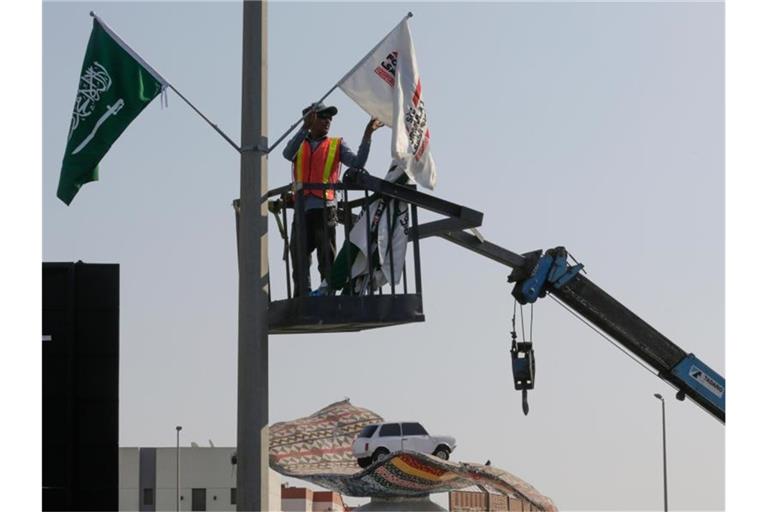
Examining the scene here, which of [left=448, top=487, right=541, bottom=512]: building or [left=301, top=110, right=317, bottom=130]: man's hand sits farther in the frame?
[left=448, top=487, right=541, bottom=512]: building

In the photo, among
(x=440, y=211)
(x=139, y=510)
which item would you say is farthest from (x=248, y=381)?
(x=139, y=510)

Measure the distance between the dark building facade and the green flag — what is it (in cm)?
130

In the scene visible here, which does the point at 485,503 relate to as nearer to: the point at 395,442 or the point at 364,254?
the point at 395,442

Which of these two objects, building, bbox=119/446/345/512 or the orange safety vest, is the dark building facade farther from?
building, bbox=119/446/345/512

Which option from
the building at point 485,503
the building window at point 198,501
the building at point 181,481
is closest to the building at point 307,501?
the building at point 181,481

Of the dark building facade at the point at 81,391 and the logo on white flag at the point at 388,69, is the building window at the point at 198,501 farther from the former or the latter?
the dark building facade at the point at 81,391

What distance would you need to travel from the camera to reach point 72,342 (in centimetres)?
1076

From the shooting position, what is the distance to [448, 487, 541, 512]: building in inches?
1857

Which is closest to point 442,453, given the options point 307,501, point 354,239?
point 354,239

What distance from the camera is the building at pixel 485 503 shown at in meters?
47.2

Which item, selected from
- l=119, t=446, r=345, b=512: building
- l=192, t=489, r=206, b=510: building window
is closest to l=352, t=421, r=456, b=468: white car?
l=119, t=446, r=345, b=512: building

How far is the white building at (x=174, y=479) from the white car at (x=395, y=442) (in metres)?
41.3

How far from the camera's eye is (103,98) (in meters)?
11.8

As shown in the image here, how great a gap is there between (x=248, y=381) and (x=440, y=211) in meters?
2.23
